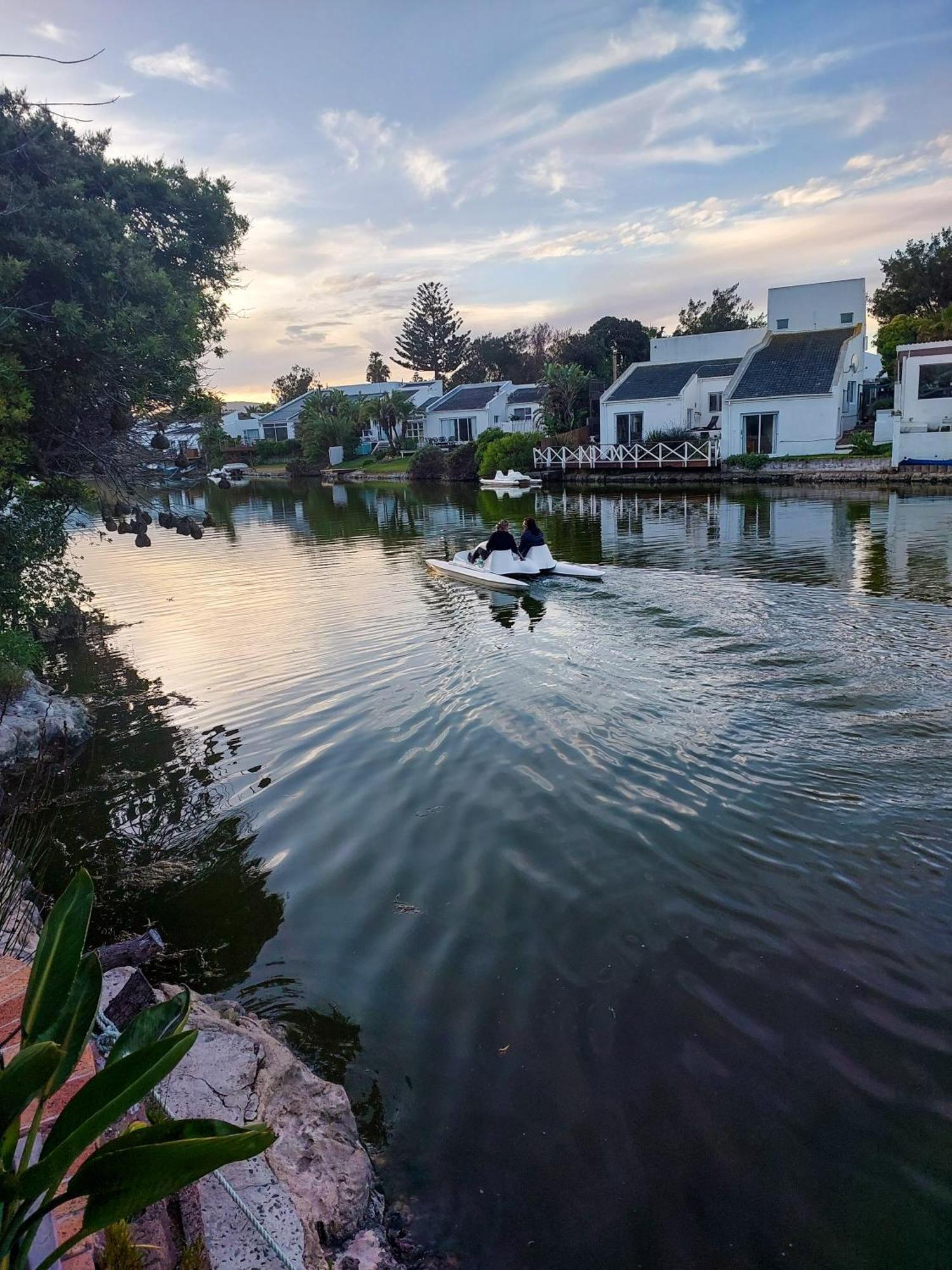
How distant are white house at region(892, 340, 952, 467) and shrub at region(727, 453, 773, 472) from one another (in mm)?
5845

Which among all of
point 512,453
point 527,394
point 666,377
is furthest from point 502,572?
point 527,394

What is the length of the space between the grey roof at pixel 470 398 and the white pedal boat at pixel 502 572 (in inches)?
1807

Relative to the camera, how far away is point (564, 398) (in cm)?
5153

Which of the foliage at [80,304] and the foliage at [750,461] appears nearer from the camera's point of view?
the foliage at [80,304]

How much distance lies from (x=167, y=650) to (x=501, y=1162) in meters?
12.1

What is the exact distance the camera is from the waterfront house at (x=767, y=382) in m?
39.1

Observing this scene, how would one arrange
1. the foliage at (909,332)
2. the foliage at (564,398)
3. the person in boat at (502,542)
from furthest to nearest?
the foliage at (564,398)
the foliage at (909,332)
the person in boat at (502,542)

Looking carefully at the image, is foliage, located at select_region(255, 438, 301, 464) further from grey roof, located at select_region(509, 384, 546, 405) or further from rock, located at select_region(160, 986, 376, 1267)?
rock, located at select_region(160, 986, 376, 1267)

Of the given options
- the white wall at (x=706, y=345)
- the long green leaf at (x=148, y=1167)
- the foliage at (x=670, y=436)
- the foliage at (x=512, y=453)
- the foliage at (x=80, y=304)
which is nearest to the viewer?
the long green leaf at (x=148, y=1167)

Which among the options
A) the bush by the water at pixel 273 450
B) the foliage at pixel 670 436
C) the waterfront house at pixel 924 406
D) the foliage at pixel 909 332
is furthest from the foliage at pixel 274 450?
the waterfront house at pixel 924 406

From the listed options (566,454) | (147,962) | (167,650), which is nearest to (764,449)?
(566,454)

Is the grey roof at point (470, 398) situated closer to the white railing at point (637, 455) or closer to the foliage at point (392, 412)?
the foliage at point (392, 412)

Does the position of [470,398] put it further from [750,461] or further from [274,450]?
[750,461]

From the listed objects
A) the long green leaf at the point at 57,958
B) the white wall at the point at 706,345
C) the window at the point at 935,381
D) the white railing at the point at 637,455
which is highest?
→ the white wall at the point at 706,345
